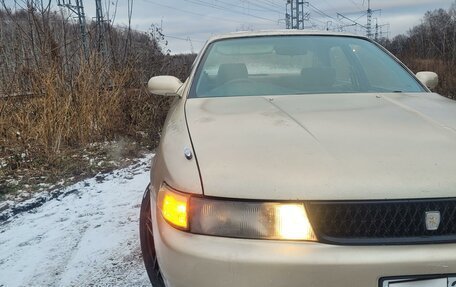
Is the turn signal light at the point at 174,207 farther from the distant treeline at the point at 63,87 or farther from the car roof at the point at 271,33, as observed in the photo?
the distant treeline at the point at 63,87

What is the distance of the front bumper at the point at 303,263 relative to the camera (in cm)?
133

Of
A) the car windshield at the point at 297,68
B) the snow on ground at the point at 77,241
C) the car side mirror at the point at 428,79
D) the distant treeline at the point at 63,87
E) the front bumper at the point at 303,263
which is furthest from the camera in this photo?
the distant treeline at the point at 63,87

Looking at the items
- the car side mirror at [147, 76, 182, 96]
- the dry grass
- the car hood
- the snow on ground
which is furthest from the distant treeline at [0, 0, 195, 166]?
Answer: the car hood

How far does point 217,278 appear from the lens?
137 centimetres

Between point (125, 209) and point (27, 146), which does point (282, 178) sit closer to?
point (125, 209)

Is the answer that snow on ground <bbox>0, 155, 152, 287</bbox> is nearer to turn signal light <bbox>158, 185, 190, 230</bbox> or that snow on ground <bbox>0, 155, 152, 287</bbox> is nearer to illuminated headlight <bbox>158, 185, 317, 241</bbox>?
turn signal light <bbox>158, 185, 190, 230</bbox>

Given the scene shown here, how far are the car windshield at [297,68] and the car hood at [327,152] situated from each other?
0.56 metres

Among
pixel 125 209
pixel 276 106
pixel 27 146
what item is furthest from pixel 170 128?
pixel 27 146

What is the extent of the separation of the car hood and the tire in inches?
27.5

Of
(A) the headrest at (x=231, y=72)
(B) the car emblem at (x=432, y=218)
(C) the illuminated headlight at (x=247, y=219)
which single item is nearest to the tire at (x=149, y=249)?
(C) the illuminated headlight at (x=247, y=219)

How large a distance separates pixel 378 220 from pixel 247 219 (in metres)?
0.42

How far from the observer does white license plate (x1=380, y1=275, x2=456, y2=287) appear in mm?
1335

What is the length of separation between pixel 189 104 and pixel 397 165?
1.30 metres

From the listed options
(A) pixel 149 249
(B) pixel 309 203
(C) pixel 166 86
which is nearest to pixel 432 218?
(B) pixel 309 203
